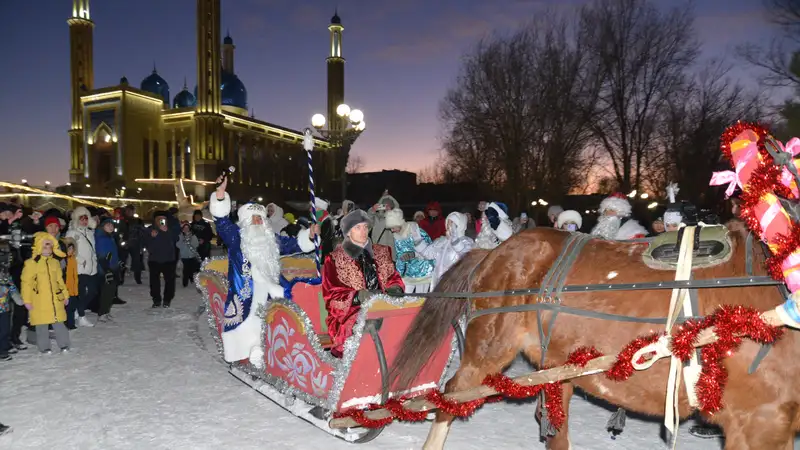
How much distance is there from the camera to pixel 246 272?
5.45 metres

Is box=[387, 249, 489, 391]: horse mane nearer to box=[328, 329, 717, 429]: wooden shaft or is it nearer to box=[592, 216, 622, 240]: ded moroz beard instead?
box=[328, 329, 717, 429]: wooden shaft

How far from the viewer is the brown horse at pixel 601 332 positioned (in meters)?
2.46

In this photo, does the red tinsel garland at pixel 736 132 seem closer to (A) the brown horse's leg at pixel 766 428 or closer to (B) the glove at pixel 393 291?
(A) the brown horse's leg at pixel 766 428

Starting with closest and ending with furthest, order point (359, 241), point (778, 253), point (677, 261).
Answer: point (778, 253)
point (677, 261)
point (359, 241)

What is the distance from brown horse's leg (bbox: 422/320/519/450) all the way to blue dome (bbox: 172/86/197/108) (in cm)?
5704

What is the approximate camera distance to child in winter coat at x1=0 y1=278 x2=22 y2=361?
6059mm

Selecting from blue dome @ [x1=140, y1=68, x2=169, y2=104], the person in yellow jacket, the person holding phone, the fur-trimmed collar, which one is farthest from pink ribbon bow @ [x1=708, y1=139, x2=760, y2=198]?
blue dome @ [x1=140, y1=68, x2=169, y2=104]

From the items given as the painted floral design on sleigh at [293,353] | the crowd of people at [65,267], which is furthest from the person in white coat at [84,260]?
the painted floral design on sleigh at [293,353]

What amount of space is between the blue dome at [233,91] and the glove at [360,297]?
179ft

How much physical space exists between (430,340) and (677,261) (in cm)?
165

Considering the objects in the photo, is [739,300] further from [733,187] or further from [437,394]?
[437,394]

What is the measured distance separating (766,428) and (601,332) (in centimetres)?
84

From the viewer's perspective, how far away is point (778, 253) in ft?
7.49

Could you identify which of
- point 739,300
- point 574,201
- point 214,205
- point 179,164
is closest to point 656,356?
point 739,300
